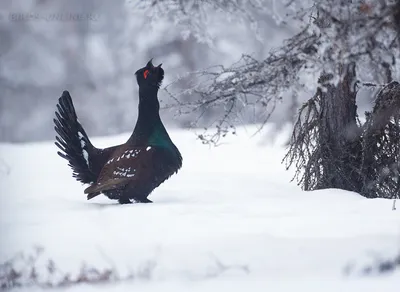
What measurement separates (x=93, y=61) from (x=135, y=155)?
12.3 m

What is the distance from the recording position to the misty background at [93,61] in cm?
1611

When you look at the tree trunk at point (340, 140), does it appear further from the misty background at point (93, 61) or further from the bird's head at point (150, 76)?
the misty background at point (93, 61)

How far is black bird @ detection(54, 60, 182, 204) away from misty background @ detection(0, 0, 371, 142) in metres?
9.59

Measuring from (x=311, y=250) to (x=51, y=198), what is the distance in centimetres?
278

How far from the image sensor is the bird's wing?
574cm

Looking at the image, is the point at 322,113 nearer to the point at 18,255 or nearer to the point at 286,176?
the point at 286,176

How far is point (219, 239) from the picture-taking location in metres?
4.62

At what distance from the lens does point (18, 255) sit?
455 centimetres

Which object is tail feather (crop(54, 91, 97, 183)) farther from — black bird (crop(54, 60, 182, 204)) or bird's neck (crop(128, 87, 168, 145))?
bird's neck (crop(128, 87, 168, 145))

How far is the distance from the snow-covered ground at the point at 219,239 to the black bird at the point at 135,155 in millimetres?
242

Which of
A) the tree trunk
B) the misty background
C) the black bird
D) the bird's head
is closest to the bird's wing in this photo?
the black bird

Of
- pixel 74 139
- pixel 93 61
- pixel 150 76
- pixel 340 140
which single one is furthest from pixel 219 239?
pixel 93 61

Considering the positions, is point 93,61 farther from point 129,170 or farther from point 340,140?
point 129,170

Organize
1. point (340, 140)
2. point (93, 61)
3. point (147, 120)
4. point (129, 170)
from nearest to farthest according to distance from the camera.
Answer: point (129, 170)
point (147, 120)
point (340, 140)
point (93, 61)
